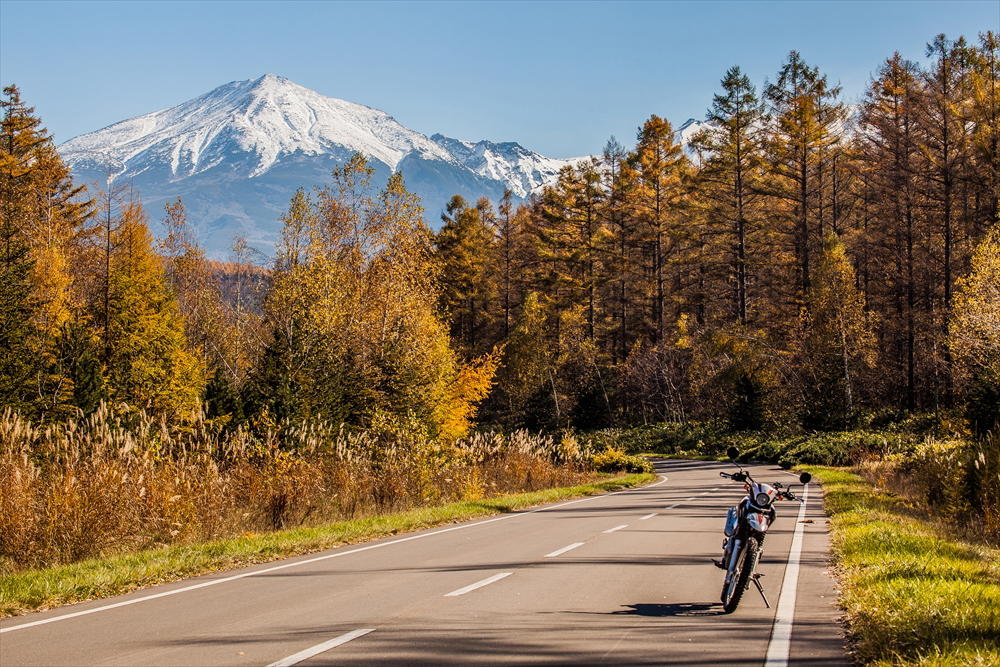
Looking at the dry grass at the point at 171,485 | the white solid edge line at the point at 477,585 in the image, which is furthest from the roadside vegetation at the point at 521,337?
the white solid edge line at the point at 477,585

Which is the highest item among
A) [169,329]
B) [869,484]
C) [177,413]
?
[169,329]

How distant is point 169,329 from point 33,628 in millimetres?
35816

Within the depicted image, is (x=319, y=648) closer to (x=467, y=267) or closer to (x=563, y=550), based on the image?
(x=563, y=550)

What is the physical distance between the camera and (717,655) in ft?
21.0

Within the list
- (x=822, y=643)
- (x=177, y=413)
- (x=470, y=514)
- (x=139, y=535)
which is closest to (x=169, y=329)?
(x=177, y=413)

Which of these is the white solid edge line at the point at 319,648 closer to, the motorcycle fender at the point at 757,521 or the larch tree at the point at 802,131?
the motorcycle fender at the point at 757,521

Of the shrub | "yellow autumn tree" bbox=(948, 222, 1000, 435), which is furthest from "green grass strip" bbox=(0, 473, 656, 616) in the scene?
the shrub

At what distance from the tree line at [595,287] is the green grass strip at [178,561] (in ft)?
18.0

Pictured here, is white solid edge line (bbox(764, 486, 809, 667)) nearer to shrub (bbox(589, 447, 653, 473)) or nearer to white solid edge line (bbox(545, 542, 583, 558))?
white solid edge line (bbox(545, 542, 583, 558))

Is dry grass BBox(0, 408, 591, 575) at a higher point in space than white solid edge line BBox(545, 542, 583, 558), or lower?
higher

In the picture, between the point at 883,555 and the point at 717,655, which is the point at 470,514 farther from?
the point at 717,655

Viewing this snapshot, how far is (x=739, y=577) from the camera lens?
816 cm

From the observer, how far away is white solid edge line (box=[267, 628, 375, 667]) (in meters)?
6.07

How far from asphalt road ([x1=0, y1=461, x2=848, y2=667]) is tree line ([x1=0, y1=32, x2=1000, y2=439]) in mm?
10144
